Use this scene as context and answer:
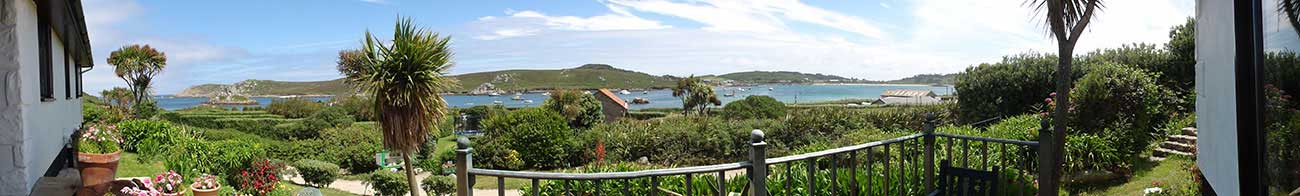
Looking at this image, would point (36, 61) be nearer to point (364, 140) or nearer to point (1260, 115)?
point (1260, 115)

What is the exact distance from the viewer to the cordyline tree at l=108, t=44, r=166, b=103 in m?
16.8

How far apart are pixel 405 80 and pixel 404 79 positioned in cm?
1

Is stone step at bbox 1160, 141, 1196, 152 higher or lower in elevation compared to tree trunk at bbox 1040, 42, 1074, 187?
lower

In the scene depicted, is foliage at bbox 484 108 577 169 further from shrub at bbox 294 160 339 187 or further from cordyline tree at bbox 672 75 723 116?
cordyline tree at bbox 672 75 723 116

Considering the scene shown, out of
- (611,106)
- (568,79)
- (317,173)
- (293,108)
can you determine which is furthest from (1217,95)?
(568,79)

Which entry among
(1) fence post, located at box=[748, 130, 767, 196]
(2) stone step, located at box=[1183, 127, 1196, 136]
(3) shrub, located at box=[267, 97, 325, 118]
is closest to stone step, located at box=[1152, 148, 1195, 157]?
(2) stone step, located at box=[1183, 127, 1196, 136]

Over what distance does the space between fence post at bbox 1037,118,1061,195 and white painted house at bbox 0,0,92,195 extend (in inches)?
200

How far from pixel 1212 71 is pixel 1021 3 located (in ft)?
4.42

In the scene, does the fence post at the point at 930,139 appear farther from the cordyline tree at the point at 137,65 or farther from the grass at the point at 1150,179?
the cordyline tree at the point at 137,65

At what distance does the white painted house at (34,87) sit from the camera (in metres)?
3.27

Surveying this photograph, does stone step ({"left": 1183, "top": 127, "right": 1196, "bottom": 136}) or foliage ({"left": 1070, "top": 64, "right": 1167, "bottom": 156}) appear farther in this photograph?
foliage ({"left": 1070, "top": 64, "right": 1167, "bottom": 156})

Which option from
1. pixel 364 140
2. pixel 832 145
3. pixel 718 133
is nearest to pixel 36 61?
pixel 832 145

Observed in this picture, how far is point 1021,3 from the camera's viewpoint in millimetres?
4578

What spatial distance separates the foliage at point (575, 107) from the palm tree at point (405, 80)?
13.4 meters
